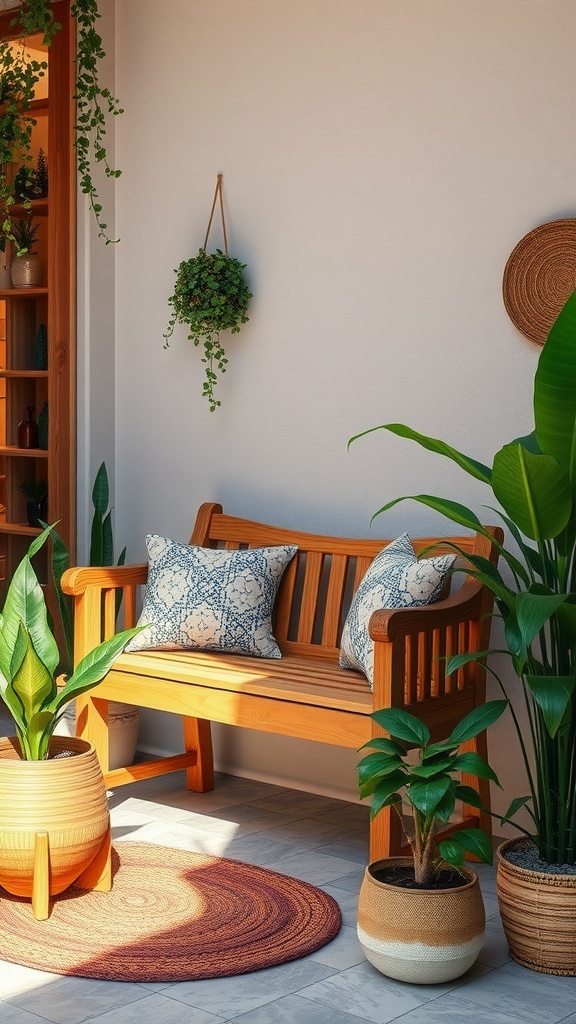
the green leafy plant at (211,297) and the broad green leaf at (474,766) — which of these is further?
the green leafy plant at (211,297)

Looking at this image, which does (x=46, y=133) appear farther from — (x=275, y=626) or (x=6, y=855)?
(x=6, y=855)

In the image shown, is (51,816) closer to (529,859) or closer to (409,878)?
(409,878)

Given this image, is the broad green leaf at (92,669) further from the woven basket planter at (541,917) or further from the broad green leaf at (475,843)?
the woven basket planter at (541,917)

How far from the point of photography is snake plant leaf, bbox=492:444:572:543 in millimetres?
2365

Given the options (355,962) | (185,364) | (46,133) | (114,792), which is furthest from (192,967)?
(46,133)

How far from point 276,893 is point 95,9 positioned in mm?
3102

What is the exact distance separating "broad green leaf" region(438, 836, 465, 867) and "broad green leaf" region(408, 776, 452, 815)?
0.08 m

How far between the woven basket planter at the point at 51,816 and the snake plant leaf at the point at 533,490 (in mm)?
1148

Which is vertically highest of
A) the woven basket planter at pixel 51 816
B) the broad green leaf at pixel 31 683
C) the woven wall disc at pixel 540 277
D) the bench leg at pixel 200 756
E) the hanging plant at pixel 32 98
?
the hanging plant at pixel 32 98

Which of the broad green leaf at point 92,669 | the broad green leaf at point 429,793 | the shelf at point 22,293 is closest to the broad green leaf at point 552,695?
the broad green leaf at point 429,793

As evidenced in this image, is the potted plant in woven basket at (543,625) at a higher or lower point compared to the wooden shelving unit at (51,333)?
lower

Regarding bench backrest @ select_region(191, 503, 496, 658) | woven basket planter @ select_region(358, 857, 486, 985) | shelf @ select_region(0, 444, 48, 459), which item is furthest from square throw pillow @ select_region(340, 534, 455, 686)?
shelf @ select_region(0, 444, 48, 459)

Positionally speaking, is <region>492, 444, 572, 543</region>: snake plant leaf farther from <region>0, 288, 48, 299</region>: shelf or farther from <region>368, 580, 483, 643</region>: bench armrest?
<region>0, 288, 48, 299</region>: shelf

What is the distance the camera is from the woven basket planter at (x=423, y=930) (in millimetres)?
2408
